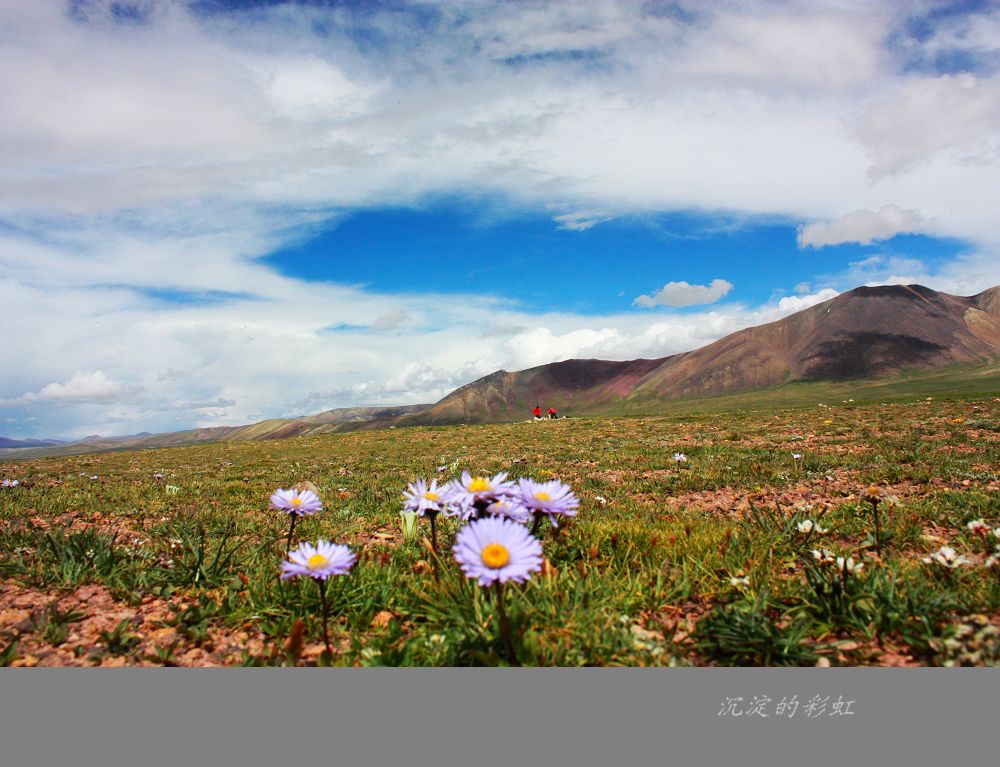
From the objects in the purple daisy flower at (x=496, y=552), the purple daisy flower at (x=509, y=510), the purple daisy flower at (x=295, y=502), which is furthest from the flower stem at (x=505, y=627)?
the purple daisy flower at (x=295, y=502)

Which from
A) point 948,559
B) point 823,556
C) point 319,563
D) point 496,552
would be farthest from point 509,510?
point 948,559

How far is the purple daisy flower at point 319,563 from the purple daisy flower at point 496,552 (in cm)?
87

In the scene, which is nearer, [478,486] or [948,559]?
[478,486]

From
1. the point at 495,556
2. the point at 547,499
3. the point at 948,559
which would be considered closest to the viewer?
the point at 495,556

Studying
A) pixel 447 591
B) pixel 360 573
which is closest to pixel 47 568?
pixel 360 573

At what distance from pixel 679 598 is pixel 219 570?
4.00 metres

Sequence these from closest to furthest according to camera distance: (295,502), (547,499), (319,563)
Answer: (319,563), (547,499), (295,502)

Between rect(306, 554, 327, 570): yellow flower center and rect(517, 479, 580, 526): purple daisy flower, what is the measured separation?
1299 millimetres

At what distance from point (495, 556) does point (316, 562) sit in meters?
1.28

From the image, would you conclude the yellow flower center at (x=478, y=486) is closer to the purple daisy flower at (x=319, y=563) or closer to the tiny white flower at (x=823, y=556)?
the purple daisy flower at (x=319, y=563)

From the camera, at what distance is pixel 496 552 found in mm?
2764

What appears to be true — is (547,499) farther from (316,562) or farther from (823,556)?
(823,556)

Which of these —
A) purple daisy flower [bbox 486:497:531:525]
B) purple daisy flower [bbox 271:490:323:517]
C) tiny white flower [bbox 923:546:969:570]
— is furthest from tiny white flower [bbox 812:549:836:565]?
purple daisy flower [bbox 271:490:323:517]

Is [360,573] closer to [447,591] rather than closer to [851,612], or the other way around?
[447,591]
